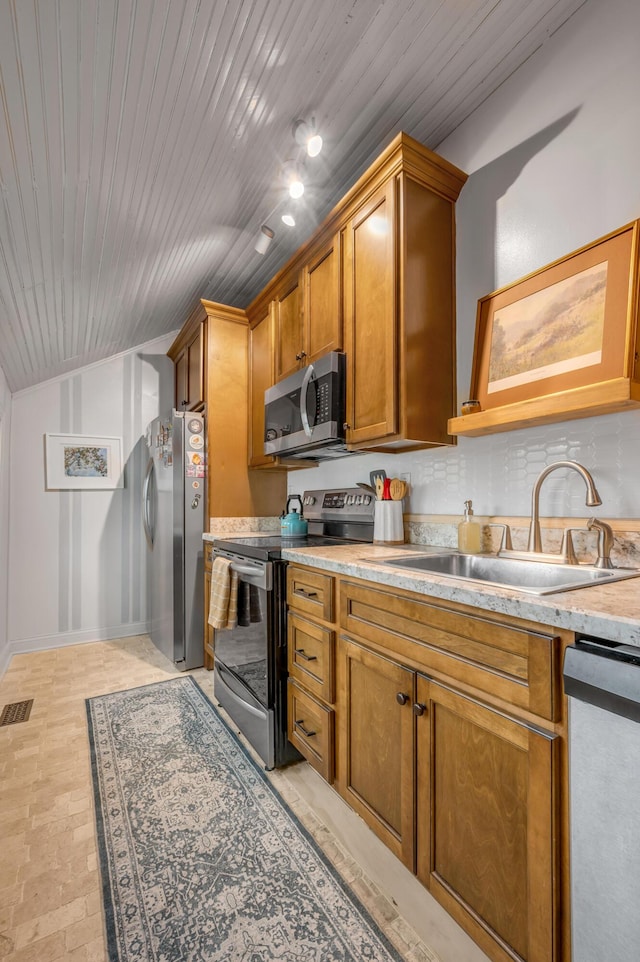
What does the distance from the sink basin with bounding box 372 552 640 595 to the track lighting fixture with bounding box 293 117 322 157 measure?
159cm

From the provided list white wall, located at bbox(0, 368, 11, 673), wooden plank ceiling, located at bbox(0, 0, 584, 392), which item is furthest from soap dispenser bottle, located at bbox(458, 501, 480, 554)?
white wall, located at bbox(0, 368, 11, 673)

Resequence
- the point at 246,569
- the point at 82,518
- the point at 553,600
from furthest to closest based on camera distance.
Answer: the point at 82,518 → the point at 246,569 → the point at 553,600

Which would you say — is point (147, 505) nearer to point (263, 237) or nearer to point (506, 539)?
point (263, 237)

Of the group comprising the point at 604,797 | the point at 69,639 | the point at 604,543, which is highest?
the point at 604,543

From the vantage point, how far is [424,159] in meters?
1.75

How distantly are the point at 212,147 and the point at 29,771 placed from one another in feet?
8.63

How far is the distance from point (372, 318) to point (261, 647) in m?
1.49

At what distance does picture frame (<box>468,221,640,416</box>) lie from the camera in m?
1.27

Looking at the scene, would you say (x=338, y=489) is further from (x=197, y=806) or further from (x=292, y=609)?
(x=197, y=806)

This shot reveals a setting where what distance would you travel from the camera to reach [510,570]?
147cm

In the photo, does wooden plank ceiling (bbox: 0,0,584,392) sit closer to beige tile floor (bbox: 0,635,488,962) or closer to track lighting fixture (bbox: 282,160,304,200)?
track lighting fixture (bbox: 282,160,304,200)

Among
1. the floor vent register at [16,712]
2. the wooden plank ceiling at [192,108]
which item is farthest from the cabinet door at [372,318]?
the floor vent register at [16,712]

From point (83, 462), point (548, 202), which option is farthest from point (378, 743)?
point (83, 462)

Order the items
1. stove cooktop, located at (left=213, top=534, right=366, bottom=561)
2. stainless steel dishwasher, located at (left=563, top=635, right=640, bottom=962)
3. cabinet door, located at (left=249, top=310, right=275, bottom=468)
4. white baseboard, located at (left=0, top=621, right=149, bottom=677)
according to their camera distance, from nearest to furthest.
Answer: stainless steel dishwasher, located at (left=563, top=635, right=640, bottom=962) < stove cooktop, located at (left=213, top=534, right=366, bottom=561) < cabinet door, located at (left=249, top=310, right=275, bottom=468) < white baseboard, located at (left=0, top=621, right=149, bottom=677)
